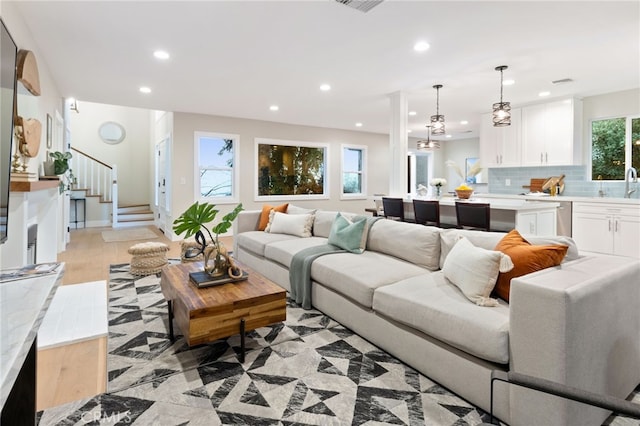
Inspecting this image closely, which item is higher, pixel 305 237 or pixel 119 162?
pixel 119 162

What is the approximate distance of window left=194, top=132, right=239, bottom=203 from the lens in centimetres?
709

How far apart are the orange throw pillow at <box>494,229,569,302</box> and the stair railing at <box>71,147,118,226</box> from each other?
8.73 m

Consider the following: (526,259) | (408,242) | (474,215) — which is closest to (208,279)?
(408,242)

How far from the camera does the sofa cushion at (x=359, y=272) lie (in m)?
2.50

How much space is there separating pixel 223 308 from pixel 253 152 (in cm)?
594

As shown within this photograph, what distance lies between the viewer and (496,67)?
429cm

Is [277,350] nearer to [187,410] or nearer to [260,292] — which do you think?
[260,292]

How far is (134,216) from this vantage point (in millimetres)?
8867

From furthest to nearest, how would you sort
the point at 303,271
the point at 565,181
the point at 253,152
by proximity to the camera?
the point at 253,152, the point at 565,181, the point at 303,271

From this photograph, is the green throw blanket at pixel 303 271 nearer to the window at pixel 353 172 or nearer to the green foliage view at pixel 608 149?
the green foliage view at pixel 608 149

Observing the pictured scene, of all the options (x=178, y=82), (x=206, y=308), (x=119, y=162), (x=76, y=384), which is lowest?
(x=76, y=384)

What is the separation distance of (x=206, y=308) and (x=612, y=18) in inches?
164

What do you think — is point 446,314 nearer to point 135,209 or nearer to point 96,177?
point 135,209

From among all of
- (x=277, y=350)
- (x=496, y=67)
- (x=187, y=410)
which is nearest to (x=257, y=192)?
(x=496, y=67)
